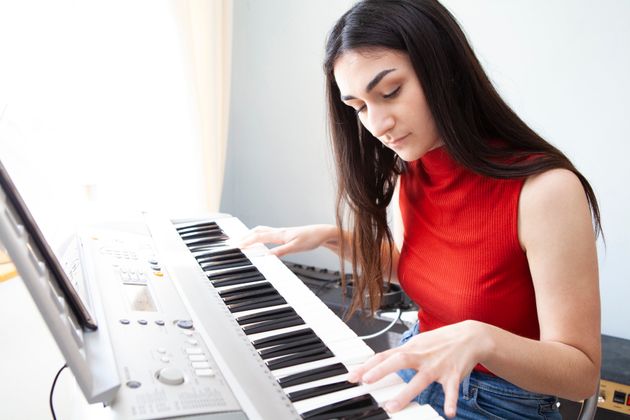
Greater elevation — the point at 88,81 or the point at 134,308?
the point at 88,81

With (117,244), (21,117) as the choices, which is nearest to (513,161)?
(117,244)

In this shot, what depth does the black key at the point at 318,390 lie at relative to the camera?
794 mm

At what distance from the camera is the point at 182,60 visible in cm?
197

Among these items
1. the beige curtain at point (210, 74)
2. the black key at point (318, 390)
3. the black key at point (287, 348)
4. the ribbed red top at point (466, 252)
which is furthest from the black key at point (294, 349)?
the beige curtain at point (210, 74)

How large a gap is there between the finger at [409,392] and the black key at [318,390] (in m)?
0.08

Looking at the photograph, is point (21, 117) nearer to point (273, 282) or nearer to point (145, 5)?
point (145, 5)

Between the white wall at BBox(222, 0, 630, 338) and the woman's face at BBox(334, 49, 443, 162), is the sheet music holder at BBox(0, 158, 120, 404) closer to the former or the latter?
the woman's face at BBox(334, 49, 443, 162)

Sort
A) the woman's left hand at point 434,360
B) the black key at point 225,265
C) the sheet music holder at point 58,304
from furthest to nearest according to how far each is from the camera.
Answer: the black key at point 225,265 < the woman's left hand at point 434,360 < the sheet music holder at point 58,304

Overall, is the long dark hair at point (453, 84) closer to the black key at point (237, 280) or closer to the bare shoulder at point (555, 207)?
the bare shoulder at point (555, 207)

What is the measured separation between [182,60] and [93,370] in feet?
4.67

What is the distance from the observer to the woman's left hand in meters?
0.75

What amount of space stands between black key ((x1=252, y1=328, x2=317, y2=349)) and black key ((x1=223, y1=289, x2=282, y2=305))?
0.15 metres

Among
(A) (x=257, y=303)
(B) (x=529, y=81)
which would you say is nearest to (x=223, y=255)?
(A) (x=257, y=303)

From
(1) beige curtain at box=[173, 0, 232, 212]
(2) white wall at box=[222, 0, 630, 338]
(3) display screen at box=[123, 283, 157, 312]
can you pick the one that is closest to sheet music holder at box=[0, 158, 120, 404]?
(3) display screen at box=[123, 283, 157, 312]
